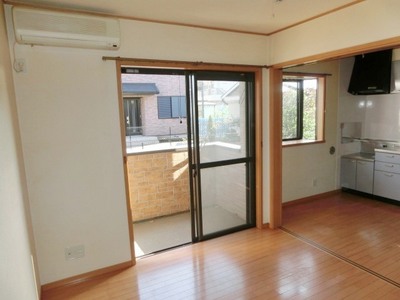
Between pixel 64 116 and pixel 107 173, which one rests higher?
pixel 64 116

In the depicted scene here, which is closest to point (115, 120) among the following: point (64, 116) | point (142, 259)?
point (64, 116)

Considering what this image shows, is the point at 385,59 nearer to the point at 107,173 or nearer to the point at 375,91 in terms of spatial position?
the point at 375,91

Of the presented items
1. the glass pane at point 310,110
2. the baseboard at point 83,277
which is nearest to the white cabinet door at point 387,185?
the glass pane at point 310,110

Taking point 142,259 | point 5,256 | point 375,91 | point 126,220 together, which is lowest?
point 142,259

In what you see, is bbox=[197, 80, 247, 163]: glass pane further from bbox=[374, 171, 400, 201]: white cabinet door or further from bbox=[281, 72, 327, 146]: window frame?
bbox=[374, 171, 400, 201]: white cabinet door

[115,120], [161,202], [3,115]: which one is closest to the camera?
[3,115]

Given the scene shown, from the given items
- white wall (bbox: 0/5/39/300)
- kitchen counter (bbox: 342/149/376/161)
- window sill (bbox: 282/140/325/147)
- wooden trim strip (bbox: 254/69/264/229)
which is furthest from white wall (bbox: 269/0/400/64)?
white wall (bbox: 0/5/39/300)

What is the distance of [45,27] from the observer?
2.19 metres

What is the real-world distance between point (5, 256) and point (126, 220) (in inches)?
63.6

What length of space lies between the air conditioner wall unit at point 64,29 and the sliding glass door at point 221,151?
3.24 feet

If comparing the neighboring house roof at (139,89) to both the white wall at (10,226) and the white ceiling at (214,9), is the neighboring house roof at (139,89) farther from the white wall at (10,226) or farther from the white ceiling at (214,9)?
the white wall at (10,226)

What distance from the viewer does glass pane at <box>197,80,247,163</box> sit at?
321 centimetres

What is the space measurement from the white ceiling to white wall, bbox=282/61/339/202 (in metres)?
1.63

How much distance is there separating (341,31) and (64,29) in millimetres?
2479
